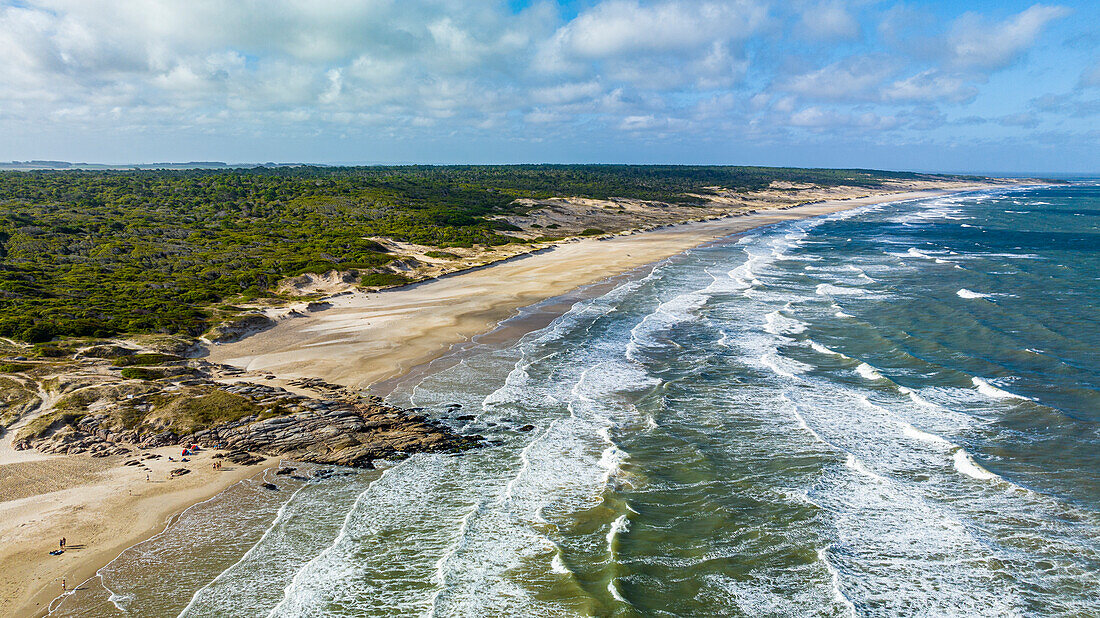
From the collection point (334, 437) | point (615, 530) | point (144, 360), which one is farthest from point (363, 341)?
point (615, 530)

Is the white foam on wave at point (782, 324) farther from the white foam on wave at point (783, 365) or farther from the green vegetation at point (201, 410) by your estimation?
the green vegetation at point (201, 410)

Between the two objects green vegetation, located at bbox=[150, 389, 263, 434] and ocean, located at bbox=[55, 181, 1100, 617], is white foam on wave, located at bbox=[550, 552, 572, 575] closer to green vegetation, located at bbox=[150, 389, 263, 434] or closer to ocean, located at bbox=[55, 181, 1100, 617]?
ocean, located at bbox=[55, 181, 1100, 617]

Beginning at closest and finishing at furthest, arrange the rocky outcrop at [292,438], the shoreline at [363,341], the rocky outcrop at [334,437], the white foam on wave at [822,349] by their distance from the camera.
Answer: the shoreline at [363,341] → the rocky outcrop at [292,438] → the rocky outcrop at [334,437] → the white foam on wave at [822,349]

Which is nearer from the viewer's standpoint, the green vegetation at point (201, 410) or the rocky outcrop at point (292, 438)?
the rocky outcrop at point (292, 438)

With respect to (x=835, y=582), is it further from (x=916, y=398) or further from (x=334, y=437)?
(x=334, y=437)

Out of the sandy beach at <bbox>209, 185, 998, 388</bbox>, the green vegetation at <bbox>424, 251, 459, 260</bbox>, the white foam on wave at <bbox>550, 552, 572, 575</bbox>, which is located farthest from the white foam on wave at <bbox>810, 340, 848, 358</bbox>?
the green vegetation at <bbox>424, 251, 459, 260</bbox>

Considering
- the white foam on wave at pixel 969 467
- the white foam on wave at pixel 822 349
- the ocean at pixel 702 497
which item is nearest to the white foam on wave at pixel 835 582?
the ocean at pixel 702 497
